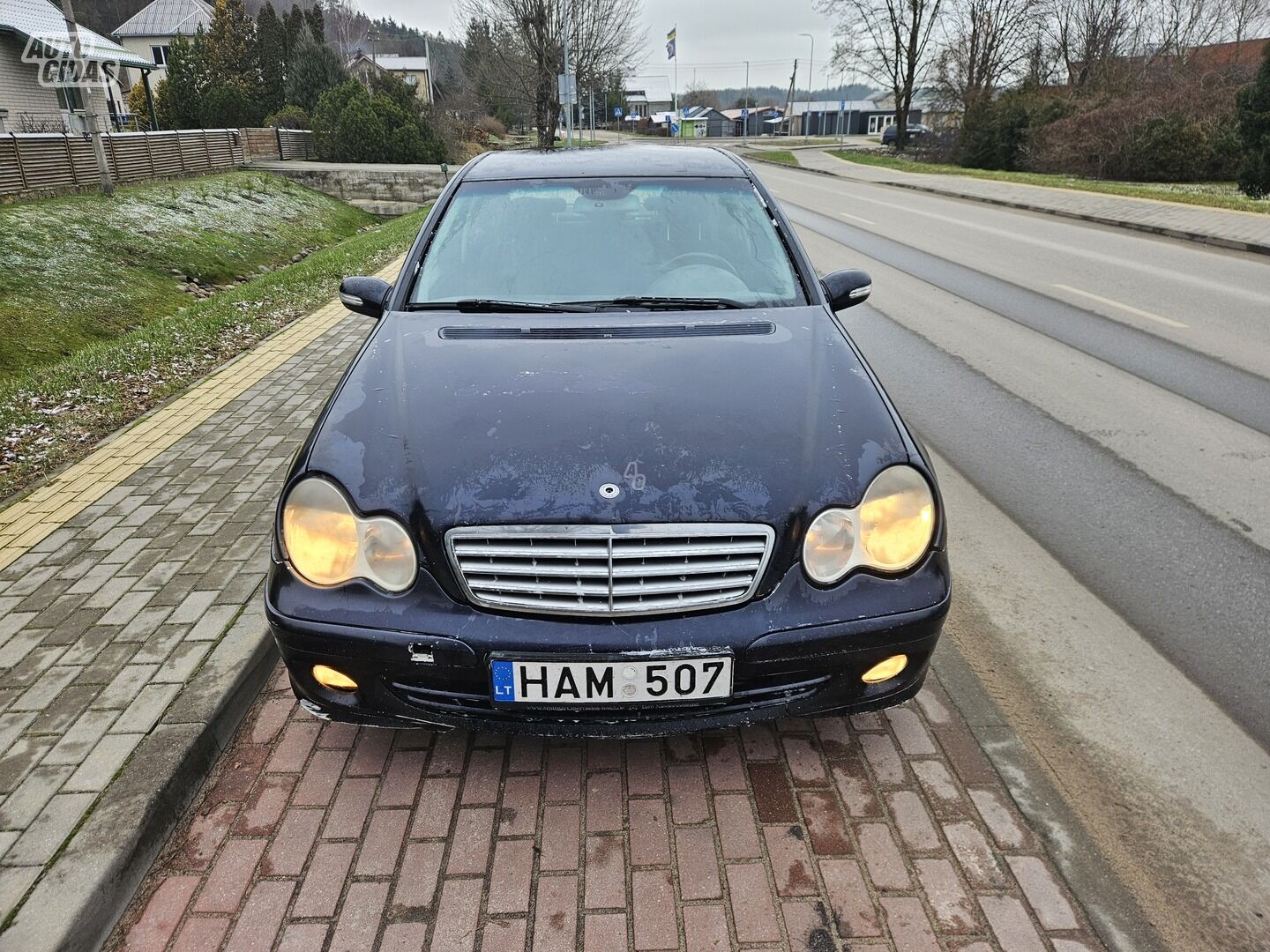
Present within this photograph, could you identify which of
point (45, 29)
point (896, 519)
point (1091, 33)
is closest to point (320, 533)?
point (896, 519)

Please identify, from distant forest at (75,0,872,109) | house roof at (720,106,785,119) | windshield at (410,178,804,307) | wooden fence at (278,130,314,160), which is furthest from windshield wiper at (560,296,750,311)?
house roof at (720,106,785,119)

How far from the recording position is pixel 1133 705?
2.87 meters

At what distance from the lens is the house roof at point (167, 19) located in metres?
63.1

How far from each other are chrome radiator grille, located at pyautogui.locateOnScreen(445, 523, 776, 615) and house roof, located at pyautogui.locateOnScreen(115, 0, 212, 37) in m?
75.8

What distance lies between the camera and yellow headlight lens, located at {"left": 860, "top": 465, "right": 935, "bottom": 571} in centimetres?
224

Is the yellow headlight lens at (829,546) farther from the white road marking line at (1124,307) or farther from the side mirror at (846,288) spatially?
the white road marking line at (1124,307)

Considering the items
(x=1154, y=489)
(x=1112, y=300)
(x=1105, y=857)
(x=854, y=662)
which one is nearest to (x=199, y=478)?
(x=854, y=662)

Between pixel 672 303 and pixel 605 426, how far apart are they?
1007 mm

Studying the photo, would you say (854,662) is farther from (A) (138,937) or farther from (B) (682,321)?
(A) (138,937)

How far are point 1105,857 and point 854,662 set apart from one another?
2.71 feet

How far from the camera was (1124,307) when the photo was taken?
9055 millimetres

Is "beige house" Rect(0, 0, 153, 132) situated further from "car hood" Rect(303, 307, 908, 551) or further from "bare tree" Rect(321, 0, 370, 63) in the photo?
"bare tree" Rect(321, 0, 370, 63)

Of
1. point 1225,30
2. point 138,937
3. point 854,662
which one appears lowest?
point 138,937

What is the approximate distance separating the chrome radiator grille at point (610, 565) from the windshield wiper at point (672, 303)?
1.30m
